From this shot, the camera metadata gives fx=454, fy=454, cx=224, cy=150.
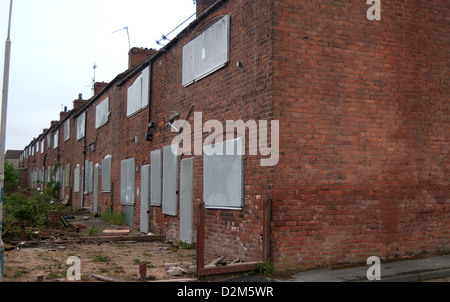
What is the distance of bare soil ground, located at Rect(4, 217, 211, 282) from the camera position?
8.34m

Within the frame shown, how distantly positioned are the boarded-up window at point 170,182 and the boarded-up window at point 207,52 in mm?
2321

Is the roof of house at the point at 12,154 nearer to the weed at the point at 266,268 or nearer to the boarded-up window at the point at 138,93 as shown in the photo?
the boarded-up window at the point at 138,93

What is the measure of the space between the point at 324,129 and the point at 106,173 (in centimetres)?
1485

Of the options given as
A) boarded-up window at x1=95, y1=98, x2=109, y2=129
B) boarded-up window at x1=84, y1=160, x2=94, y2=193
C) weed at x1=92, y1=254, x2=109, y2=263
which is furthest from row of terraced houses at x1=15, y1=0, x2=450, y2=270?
boarded-up window at x1=84, y1=160, x2=94, y2=193

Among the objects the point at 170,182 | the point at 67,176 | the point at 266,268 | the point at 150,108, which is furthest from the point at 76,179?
the point at 266,268

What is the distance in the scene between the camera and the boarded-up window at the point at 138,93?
649 inches

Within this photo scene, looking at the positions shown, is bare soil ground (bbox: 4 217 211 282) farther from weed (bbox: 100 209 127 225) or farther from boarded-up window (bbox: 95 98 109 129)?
boarded-up window (bbox: 95 98 109 129)

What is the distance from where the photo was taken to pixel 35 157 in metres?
53.8

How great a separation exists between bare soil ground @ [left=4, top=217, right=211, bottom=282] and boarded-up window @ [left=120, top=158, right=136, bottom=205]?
14.7 feet

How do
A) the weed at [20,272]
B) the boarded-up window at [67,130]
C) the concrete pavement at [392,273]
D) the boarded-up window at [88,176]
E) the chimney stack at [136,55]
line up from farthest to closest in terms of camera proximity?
the boarded-up window at [67,130] < the boarded-up window at [88,176] < the chimney stack at [136,55] < the weed at [20,272] < the concrete pavement at [392,273]

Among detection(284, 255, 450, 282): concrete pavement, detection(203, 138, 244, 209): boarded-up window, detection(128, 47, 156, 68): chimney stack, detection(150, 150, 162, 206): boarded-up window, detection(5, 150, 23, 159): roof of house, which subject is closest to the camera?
detection(284, 255, 450, 282): concrete pavement

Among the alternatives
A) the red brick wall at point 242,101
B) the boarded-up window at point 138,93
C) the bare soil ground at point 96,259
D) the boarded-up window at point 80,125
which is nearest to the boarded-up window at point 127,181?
the boarded-up window at point 138,93
